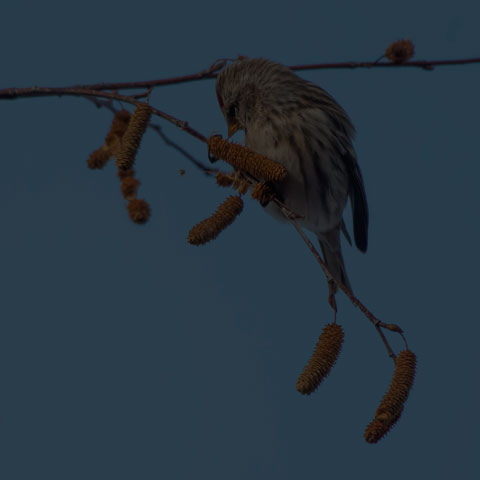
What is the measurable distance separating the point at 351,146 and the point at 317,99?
0.75 feet

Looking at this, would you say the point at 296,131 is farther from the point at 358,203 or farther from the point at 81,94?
the point at 81,94

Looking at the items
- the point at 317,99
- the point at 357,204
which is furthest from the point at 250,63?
the point at 357,204

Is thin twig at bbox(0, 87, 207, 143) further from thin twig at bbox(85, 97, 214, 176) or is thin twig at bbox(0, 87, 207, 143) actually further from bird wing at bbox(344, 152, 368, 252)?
bird wing at bbox(344, 152, 368, 252)

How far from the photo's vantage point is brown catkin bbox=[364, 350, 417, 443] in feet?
3.67

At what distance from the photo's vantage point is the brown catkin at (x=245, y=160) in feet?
4.68

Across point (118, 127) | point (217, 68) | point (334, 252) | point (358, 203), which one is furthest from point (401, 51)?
point (334, 252)

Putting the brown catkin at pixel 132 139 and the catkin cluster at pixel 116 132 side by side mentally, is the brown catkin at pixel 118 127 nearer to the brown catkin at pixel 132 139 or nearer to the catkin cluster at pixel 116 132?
the catkin cluster at pixel 116 132

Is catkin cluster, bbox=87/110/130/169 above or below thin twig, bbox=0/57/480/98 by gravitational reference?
below

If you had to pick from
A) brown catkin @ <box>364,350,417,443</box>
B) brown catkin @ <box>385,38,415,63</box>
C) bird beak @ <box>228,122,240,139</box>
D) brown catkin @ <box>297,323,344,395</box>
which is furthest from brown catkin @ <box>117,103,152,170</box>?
bird beak @ <box>228,122,240,139</box>

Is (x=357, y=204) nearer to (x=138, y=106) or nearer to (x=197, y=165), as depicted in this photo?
(x=197, y=165)

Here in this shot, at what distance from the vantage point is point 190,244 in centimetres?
133

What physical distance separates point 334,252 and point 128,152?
1.50 metres

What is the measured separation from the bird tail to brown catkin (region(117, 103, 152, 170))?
1440 millimetres

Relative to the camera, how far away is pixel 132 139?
51.0 inches
